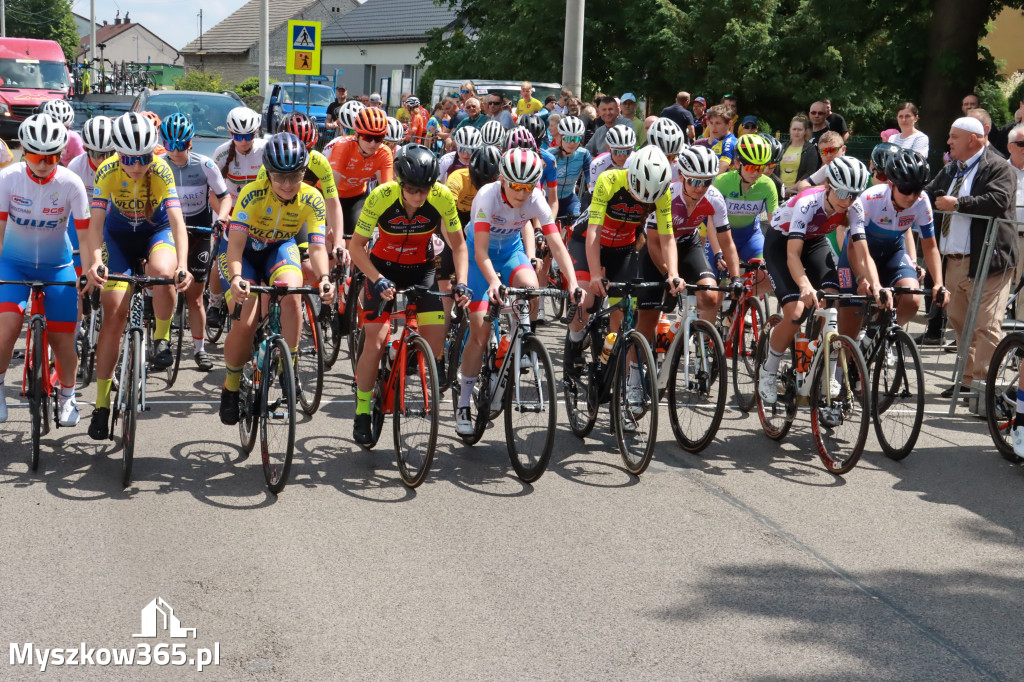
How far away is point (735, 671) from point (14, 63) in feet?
126

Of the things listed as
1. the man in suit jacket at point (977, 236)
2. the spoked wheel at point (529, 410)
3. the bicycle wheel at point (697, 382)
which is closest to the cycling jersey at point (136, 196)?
the spoked wheel at point (529, 410)

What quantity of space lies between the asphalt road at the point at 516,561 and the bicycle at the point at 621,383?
184mm

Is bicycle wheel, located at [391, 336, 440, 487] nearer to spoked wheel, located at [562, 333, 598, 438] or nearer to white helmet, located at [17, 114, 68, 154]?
spoked wheel, located at [562, 333, 598, 438]

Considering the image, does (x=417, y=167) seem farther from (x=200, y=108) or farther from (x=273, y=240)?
(x=200, y=108)

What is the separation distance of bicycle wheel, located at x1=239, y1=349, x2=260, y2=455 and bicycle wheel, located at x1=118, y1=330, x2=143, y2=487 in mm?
648

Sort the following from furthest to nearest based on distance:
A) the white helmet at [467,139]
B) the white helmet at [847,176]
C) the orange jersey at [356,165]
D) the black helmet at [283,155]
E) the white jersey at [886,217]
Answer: the white helmet at [467,139] < the orange jersey at [356,165] < the white jersey at [886,217] < the white helmet at [847,176] < the black helmet at [283,155]

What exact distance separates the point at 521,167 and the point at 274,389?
6.98 feet

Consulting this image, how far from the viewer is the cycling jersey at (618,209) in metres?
8.16

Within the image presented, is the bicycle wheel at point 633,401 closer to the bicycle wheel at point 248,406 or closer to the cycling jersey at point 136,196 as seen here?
the bicycle wheel at point 248,406

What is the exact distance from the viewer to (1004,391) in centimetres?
800

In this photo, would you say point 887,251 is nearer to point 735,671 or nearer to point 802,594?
point 802,594

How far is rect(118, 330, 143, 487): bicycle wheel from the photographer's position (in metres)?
6.56

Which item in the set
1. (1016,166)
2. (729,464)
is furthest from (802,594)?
(1016,166)

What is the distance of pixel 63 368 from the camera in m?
7.46
